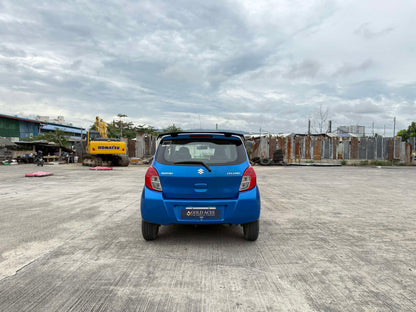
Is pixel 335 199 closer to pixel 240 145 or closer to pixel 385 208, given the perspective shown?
pixel 385 208

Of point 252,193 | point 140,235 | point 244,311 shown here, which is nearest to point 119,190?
point 140,235

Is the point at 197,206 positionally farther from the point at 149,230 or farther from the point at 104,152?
the point at 104,152

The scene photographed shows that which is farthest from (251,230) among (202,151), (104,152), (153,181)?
(104,152)

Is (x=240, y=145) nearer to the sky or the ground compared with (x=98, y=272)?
nearer to the sky

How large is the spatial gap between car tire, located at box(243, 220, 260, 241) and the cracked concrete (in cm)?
12

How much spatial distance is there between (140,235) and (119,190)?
5672mm

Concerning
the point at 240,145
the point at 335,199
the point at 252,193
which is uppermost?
the point at 240,145

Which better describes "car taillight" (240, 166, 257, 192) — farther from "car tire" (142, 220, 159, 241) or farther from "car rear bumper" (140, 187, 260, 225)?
"car tire" (142, 220, 159, 241)

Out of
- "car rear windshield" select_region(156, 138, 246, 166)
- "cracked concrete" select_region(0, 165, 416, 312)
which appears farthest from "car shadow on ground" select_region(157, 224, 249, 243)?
"car rear windshield" select_region(156, 138, 246, 166)

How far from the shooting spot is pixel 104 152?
22688mm

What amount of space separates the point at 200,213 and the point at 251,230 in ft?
2.88

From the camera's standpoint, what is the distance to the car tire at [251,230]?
15.0 feet

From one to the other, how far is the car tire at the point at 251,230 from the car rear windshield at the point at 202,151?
3.07ft

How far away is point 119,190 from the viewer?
34.0ft
